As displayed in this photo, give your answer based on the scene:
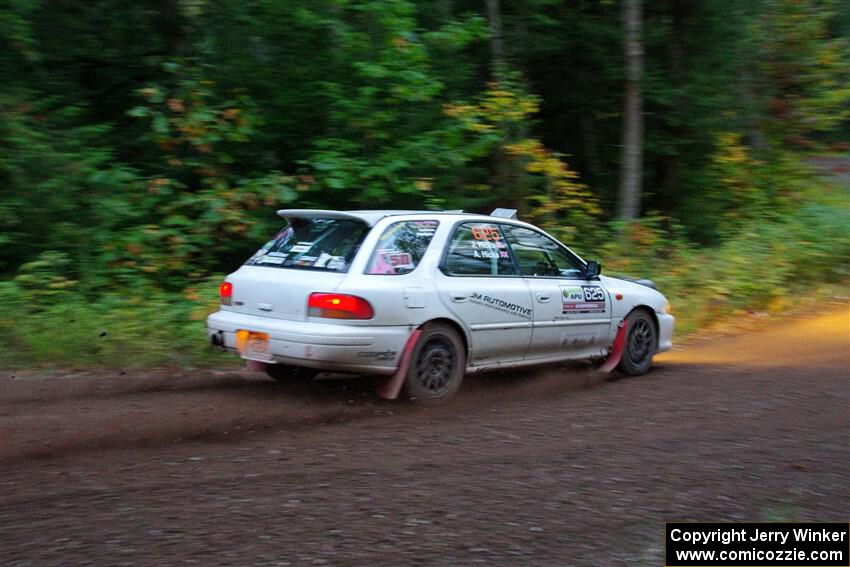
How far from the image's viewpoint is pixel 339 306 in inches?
275

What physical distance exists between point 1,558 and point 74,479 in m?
1.16

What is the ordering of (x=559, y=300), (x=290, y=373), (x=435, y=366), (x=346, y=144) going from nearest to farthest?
1. (x=435, y=366)
2. (x=290, y=373)
3. (x=559, y=300)
4. (x=346, y=144)

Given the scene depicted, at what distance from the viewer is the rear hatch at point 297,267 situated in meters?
7.14

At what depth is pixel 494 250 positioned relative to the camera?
818cm

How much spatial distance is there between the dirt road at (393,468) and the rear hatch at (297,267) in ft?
2.59

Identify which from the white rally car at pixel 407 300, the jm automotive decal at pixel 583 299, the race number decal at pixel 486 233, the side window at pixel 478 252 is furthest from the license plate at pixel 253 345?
the jm automotive decal at pixel 583 299

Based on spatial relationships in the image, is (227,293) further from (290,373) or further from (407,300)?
(407,300)

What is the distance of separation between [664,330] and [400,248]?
3581 millimetres

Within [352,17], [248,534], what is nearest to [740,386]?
[248,534]

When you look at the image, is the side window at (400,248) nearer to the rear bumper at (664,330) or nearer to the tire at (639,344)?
the tire at (639,344)

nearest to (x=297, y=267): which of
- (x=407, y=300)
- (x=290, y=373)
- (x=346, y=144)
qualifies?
(x=407, y=300)

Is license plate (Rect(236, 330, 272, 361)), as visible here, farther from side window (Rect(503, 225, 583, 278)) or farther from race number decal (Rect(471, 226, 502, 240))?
side window (Rect(503, 225, 583, 278))

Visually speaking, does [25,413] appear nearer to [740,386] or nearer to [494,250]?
[494,250]

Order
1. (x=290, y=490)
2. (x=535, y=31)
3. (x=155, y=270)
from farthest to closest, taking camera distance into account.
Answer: (x=535, y=31)
(x=155, y=270)
(x=290, y=490)
